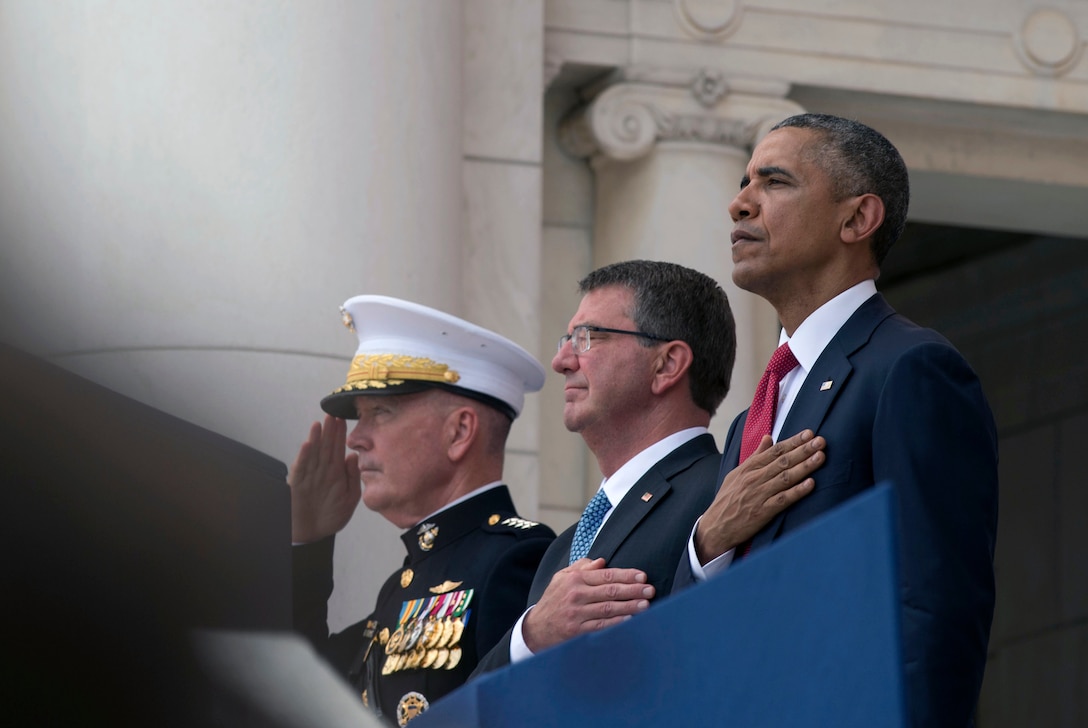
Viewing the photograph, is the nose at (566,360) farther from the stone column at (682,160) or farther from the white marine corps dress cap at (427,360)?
the stone column at (682,160)

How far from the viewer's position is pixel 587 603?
290 centimetres

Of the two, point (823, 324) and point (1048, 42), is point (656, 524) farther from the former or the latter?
point (1048, 42)

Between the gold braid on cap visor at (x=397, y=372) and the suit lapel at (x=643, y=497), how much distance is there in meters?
0.98

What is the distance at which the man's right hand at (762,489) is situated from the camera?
8.27 ft

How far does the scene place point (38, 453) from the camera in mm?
757

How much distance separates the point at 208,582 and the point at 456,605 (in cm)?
306

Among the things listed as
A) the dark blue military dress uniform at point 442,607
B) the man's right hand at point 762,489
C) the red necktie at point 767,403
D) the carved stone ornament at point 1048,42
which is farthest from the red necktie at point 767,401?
the carved stone ornament at point 1048,42

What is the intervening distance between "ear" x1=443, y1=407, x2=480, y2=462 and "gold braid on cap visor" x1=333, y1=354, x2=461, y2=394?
0.09m

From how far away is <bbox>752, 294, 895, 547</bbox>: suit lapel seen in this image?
8.57 ft

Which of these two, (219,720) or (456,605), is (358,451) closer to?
(456,605)

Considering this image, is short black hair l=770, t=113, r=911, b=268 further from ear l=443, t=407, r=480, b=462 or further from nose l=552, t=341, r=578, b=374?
ear l=443, t=407, r=480, b=462

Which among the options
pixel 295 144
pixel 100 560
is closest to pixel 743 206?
pixel 100 560

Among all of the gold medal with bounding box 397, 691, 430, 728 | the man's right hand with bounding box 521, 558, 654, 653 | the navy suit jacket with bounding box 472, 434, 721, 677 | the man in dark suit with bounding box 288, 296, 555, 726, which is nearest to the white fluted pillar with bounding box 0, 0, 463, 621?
the man in dark suit with bounding box 288, 296, 555, 726

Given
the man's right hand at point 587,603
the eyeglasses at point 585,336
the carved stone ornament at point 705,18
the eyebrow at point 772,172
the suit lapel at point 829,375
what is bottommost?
the man's right hand at point 587,603
